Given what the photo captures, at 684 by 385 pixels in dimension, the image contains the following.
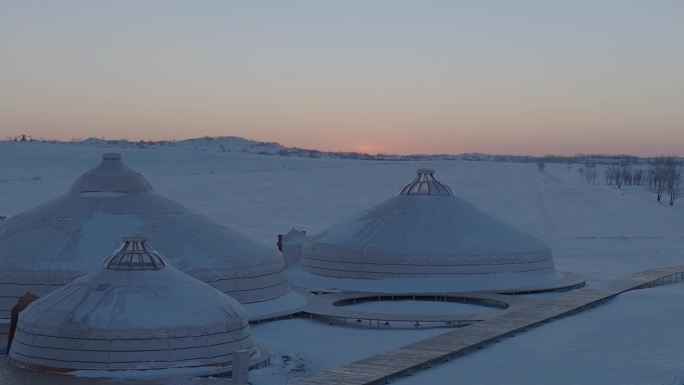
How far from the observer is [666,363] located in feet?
102

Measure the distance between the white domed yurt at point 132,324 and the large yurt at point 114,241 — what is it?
6.90m

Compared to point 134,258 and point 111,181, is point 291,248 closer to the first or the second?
point 111,181

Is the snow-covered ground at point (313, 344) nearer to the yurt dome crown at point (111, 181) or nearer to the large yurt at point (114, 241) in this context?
the large yurt at point (114, 241)

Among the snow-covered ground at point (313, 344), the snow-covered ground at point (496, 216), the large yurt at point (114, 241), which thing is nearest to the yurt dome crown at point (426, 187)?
the snow-covered ground at point (496, 216)

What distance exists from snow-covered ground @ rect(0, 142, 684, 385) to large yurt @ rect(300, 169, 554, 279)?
7.14 metres

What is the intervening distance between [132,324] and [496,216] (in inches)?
2319

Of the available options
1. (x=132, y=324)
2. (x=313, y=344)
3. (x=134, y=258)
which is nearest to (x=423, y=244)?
(x=313, y=344)

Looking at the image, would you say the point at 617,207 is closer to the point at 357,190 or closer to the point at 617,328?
the point at 357,190

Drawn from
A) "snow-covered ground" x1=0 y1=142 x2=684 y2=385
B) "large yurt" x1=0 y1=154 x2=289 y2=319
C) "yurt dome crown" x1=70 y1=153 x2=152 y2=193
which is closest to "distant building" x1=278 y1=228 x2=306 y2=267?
"large yurt" x1=0 y1=154 x2=289 y2=319

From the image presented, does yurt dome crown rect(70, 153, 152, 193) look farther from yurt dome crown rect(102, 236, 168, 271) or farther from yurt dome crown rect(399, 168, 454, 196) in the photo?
yurt dome crown rect(399, 168, 454, 196)

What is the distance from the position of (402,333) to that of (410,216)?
14.3m

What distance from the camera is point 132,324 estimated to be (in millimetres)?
30172

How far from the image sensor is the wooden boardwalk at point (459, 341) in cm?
2753

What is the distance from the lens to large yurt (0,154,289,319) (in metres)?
38.8
